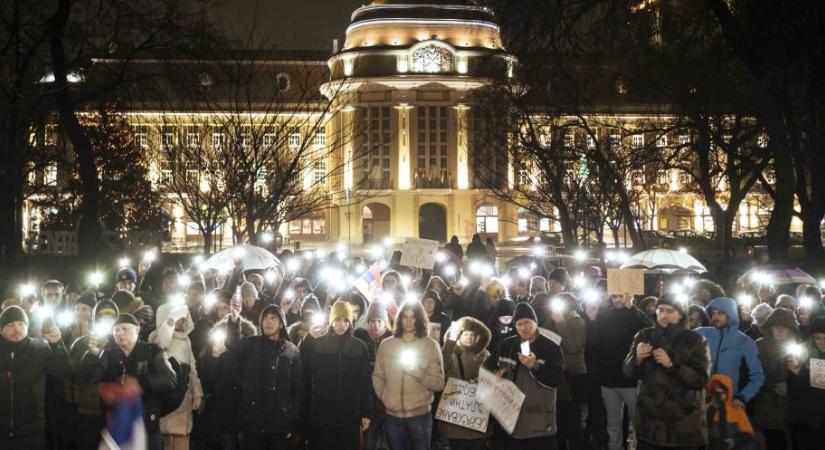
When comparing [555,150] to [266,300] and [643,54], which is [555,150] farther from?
[266,300]

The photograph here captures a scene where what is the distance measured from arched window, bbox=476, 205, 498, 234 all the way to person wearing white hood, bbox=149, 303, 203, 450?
225ft

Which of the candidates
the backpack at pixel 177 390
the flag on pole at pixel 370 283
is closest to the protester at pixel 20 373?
the backpack at pixel 177 390

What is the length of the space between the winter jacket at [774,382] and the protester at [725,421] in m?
0.70

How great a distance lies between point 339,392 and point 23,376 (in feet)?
9.23

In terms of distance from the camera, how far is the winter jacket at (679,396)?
24.7ft

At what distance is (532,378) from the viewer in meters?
7.98

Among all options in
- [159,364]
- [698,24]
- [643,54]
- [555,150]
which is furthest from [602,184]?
[159,364]

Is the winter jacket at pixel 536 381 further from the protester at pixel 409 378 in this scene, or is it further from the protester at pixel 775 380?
the protester at pixel 775 380

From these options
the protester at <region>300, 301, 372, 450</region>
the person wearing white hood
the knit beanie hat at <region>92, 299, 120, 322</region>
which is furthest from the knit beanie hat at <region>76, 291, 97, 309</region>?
the protester at <region>300, 301, 372, 450</region>

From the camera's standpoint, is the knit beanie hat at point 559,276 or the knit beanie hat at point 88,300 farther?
the knit beanie hat at point 559,276

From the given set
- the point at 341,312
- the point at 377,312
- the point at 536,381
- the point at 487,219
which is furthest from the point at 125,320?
the point at 487,219

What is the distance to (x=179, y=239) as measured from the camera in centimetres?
7925

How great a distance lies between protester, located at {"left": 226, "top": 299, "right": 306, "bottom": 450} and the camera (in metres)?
8.07

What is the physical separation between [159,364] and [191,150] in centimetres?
2326
